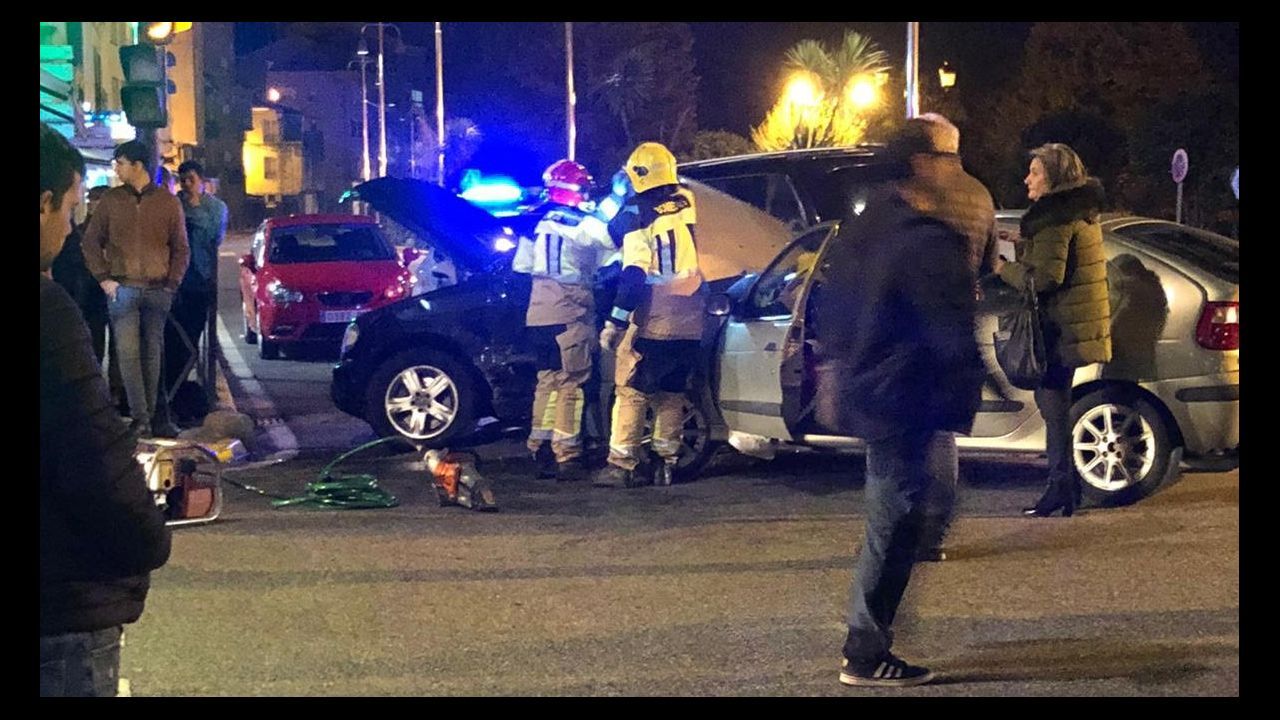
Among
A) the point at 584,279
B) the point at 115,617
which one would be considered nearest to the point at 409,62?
the point at 584,279

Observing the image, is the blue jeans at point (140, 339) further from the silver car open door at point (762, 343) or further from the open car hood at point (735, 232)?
the silver car open door at point (762, 343)

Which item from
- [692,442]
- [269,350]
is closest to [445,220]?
[692,442]

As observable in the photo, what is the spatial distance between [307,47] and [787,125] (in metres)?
60.1

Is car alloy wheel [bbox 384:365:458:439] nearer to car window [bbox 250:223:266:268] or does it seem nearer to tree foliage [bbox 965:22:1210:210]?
car window [bbox 250:223:266:268]

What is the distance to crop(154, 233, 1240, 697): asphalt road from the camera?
17.6 ft

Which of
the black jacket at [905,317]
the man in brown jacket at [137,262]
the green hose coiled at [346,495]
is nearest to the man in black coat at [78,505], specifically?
the black jacket at [905,317]

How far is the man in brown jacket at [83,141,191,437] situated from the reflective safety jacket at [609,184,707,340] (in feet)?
10.6

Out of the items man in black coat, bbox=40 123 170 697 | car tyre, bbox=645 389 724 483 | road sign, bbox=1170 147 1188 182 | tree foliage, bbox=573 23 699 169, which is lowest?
car tyre, bbox=645 389 724 483

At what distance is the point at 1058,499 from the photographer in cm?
791

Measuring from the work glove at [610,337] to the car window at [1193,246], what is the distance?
2.79 m

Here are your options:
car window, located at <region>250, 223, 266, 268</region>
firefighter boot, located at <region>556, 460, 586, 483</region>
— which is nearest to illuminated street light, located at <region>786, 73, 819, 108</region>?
car window, located at <region>250, 223, 266, 268</region>

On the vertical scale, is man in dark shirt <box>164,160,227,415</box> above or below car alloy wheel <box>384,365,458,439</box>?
above

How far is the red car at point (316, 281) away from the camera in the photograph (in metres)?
16.2
